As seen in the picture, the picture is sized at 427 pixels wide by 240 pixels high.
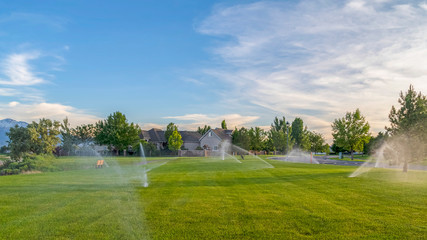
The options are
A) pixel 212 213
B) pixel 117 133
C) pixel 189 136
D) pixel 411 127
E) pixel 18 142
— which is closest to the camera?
pixel 212 213

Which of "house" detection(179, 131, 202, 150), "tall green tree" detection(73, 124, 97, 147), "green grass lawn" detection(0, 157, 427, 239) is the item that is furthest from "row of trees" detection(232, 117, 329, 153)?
"green grass lawn" detection(0, 157, 427, 239)

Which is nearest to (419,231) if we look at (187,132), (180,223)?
(180,223)

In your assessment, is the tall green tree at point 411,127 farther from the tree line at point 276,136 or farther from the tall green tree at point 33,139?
the tall green tree at point 33,139

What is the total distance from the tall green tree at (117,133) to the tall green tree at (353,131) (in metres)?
46.3

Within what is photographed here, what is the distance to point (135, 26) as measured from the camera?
72.8 feet

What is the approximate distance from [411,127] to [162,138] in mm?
70938

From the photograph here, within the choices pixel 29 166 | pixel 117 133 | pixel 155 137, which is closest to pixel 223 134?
pixel 155 137

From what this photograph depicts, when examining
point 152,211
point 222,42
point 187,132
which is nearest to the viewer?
point 152,211

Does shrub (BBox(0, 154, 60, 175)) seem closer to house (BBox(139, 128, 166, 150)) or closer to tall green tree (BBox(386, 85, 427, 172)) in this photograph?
tall green tree (BBox(386, 85, 427, 172))

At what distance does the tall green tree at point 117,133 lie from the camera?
66000mm

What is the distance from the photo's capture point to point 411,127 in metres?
19.6

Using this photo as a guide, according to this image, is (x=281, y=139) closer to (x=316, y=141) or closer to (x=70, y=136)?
(x=316, y=141)

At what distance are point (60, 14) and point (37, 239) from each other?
1775cm

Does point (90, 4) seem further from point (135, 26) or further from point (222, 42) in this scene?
point (222, 42)
